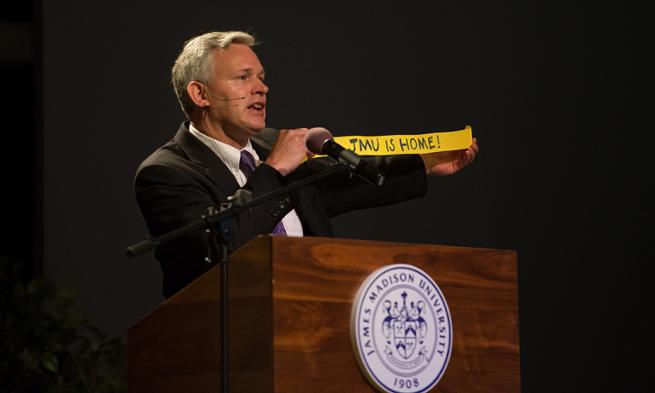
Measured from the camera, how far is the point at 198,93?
9.62ft

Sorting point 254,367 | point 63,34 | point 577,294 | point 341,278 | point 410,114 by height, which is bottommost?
point 577,294

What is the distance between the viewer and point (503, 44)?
4.21 metres

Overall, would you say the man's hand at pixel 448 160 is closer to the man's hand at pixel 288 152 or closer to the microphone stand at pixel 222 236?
the man's hand at pixel 288 152

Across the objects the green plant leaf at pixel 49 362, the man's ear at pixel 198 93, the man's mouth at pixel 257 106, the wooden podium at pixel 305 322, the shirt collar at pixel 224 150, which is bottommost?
the green plant leaf at pixel 49 362

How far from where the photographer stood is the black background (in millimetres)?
3783

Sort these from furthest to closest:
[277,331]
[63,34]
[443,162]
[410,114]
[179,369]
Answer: [410,114] < [63,34] < [443,162] < [179,369] < [277,331]

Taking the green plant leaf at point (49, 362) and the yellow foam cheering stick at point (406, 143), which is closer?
the yellow foam cheering stick at point (406, 143)

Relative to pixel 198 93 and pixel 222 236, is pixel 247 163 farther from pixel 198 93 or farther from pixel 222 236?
pixel 222 236

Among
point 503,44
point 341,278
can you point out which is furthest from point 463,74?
point 341,278

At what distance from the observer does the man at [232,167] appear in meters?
2.53

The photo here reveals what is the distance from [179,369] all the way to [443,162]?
1.17m

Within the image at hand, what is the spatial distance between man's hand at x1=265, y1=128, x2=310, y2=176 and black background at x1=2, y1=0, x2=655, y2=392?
1.38 metres

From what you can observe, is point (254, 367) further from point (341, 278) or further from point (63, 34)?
point (63, 34)

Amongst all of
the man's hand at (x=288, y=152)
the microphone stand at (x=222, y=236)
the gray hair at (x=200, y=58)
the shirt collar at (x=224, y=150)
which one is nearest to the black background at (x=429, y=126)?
the gray hair at (x=200, y=58)
